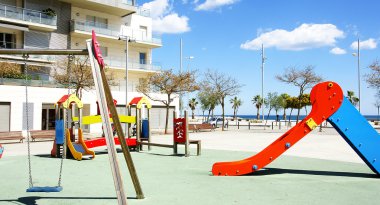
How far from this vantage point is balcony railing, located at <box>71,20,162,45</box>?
1394 inches

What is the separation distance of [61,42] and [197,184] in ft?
103

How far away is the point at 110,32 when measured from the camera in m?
37.8

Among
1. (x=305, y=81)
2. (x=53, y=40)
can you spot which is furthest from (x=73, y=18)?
(x=305, y=81)

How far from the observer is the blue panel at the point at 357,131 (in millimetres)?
7957

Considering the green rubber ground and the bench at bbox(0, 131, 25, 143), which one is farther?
the bench at bbox(0, 131, 25, 143)

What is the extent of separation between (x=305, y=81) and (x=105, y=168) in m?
29.8

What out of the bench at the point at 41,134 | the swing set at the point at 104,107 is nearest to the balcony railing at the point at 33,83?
the bench at the point at 41,134

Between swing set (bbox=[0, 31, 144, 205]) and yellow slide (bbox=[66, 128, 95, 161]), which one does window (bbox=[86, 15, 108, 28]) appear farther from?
swing set (bbox=[0, 31, 144, 205])

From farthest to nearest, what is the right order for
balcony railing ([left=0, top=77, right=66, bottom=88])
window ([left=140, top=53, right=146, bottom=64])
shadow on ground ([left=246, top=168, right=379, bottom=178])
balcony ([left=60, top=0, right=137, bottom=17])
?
window ([left=140, top=53, right=146, bottom=64]) < balcony ([left=60, top=0, right=137, bottom=17]) < balcony railing ([left=0, top=77, right=66, bottom=88]) < shadow on ground ([left=246, top=168, right=379, bottom=178])

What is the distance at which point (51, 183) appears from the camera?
7.67 m

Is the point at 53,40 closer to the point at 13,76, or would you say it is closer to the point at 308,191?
the point at 13,76

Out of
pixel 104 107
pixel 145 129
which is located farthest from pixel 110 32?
pixel 104 107

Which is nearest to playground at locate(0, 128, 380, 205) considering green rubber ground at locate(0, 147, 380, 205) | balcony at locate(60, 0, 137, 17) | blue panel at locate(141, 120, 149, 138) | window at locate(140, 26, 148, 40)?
green rubber ground at locate(0, 147, 380, 205)

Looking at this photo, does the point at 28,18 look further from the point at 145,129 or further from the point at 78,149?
the point at 78,149
